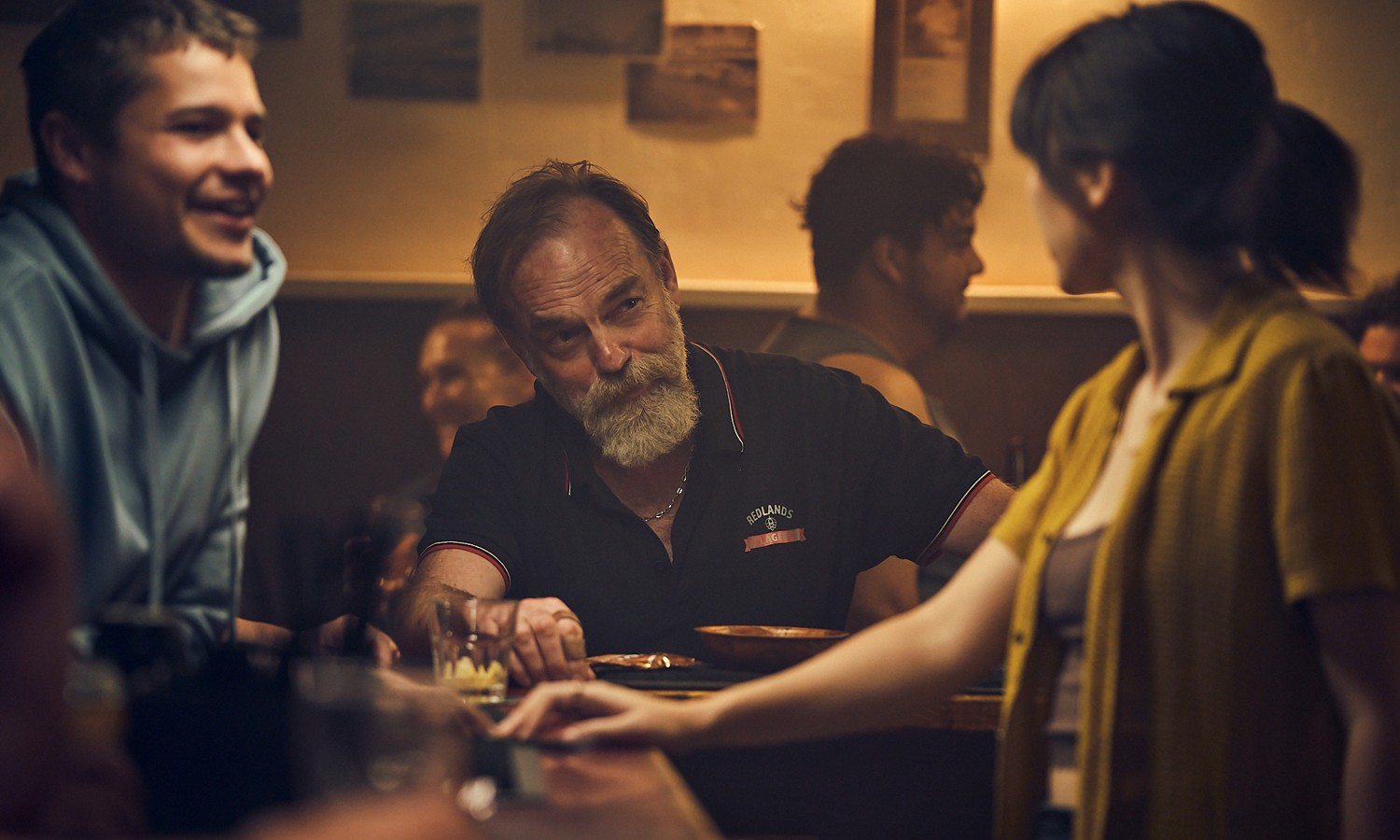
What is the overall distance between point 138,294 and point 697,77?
1655 millimetres

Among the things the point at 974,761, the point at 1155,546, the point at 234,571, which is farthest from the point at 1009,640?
the point at 234,571

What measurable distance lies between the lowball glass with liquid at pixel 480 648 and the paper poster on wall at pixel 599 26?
5.61ft

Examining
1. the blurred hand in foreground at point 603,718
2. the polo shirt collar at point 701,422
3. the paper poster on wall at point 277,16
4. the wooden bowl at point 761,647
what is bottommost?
the wooden bowl at point 761,647

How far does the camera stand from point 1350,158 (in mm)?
1193

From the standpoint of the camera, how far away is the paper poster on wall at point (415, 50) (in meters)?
2.71

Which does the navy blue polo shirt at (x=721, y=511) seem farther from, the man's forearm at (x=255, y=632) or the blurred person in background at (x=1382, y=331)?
the blurred person in background at (x=1382, y=331)

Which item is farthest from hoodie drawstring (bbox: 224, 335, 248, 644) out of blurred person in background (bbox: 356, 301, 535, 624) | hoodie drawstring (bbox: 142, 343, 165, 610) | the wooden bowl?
blurred person in background (bbox: 356, 301, 535, 624)

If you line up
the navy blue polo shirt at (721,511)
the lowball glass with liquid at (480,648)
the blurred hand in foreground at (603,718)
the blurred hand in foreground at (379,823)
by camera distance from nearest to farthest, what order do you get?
the blurred hand in foreground at (379,823), the blurred hand in foreground at (603,718), the lowball glass with liquid at (480,648), the navy blue polo shirt at (721,511)

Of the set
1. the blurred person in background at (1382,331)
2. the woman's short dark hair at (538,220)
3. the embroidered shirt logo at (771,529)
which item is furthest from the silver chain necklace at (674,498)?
the blurred person in background at (1382,331)

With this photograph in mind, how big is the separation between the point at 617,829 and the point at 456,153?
225 cm

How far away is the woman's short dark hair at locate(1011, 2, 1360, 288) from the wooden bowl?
790mm

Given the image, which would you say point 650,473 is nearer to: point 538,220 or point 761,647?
point 538,220

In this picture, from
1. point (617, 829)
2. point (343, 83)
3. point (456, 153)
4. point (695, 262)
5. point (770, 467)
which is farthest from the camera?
point (695, 262)

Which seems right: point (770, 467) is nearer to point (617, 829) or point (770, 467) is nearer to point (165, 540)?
point (165, 540)
